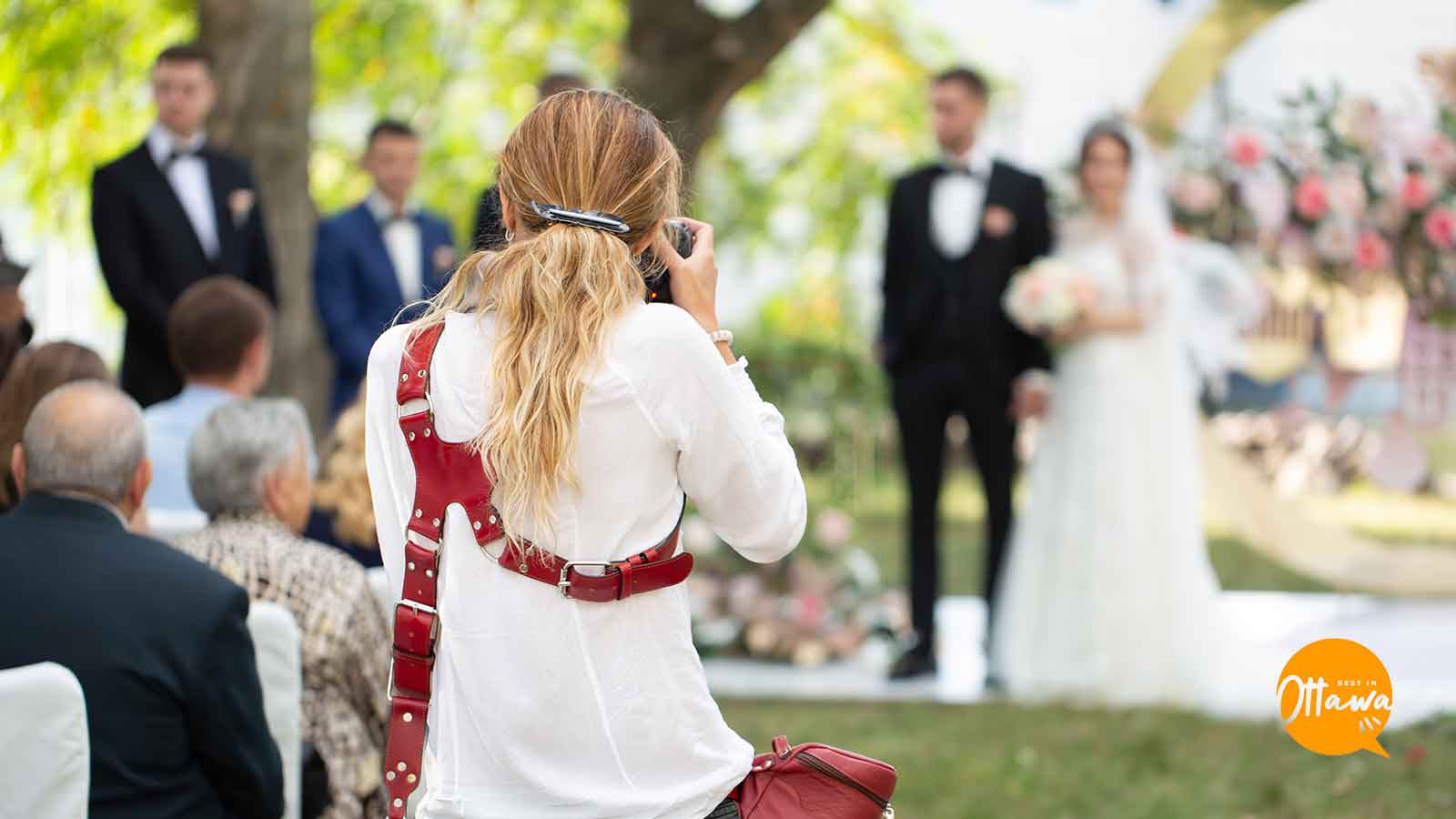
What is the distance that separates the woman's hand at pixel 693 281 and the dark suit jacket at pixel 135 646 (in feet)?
3.61

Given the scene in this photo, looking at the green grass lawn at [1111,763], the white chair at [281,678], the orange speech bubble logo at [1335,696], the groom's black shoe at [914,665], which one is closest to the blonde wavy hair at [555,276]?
the white chair at [281,678]

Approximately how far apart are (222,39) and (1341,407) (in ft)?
16.8

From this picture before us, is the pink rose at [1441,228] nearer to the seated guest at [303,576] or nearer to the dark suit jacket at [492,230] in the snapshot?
the seated guest at [303,576]

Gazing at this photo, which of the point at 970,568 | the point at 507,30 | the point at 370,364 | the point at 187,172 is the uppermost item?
the point at 507,30

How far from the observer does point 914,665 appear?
6.81 meters

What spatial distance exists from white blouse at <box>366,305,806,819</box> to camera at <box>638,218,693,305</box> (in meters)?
0.13

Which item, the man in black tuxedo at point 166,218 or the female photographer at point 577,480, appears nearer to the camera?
the female photographer at point 577,480

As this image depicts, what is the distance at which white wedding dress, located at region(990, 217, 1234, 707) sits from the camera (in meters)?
6.67

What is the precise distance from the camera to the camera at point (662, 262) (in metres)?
2.12

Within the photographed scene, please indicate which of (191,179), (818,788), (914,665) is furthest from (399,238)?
(818,788)

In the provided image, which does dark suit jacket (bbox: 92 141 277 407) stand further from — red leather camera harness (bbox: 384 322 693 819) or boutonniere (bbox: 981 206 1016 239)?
red leather camera harness (bbox: 384 322 693 819)

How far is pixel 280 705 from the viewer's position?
3135mm

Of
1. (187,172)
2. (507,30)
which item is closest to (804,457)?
(187,172)

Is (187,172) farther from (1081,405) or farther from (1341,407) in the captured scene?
(1341,407)
